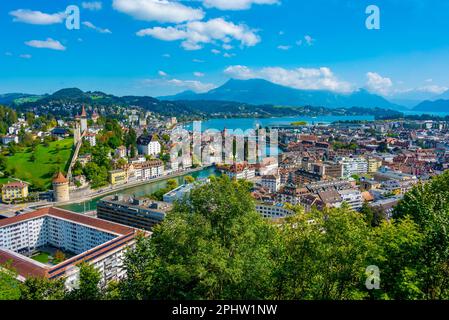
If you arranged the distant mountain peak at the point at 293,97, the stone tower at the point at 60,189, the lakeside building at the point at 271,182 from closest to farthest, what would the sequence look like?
the stone tower at the point at 60,189
the lakeside building at the point at 271,182
the distant mountain peak at the point at 293,97

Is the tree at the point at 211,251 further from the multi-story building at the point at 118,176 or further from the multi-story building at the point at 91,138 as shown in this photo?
the multi-story building at the point at 91,138

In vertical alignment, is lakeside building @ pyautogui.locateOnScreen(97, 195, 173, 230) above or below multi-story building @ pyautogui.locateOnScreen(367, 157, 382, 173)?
below

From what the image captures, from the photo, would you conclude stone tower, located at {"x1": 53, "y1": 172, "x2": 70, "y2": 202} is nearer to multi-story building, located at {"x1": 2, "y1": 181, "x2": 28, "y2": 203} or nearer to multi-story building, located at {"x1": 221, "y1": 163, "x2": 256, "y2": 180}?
multi-story building, located at {"x1": 2, "y1": 181, "x2": 28, "y2": 203}

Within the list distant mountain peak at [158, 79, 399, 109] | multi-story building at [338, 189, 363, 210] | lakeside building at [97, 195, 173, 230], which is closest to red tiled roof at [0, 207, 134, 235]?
lakeside building at [97, 195, 173, 230]

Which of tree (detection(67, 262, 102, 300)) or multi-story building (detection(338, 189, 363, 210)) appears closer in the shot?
tree (detection(67, 262, 102, 300))

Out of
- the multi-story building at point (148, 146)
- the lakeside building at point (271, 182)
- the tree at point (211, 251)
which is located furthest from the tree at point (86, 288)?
the multi-story building at point (148, 146)
